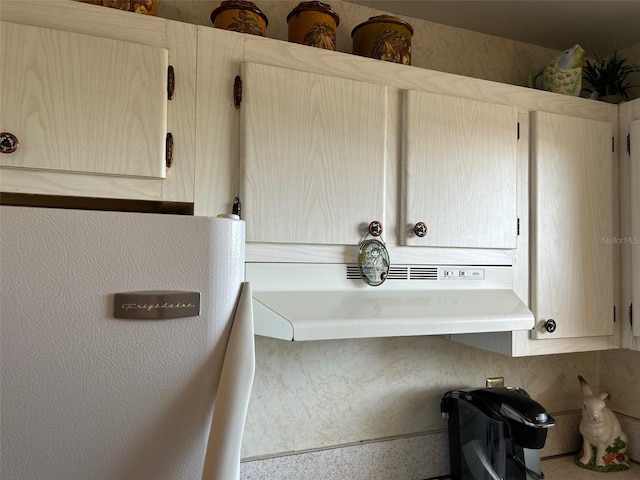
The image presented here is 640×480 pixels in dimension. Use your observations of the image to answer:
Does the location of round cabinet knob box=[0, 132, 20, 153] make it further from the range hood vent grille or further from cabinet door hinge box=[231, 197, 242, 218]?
the range hood vent grille

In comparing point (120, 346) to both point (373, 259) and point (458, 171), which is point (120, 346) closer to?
point (373, 259)

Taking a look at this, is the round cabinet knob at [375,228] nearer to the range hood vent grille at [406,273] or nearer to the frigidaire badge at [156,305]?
the range hood vent grille at [406,273]

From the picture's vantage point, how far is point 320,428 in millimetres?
1560

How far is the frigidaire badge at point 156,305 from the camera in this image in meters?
0.68

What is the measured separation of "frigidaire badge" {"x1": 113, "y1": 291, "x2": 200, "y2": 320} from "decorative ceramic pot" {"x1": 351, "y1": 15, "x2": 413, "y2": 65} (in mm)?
948

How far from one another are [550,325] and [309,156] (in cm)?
87

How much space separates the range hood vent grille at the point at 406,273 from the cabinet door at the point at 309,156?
0.08 meters

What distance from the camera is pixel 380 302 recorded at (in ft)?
3.96

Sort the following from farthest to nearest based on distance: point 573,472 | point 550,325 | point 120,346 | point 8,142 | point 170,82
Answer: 1. point 573,472
2. point 550,325
3. point 170,82
4. point 8,142
5. point 120,346

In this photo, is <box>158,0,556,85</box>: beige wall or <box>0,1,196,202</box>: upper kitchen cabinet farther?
<box>158,0,556,85</box>: beige wall

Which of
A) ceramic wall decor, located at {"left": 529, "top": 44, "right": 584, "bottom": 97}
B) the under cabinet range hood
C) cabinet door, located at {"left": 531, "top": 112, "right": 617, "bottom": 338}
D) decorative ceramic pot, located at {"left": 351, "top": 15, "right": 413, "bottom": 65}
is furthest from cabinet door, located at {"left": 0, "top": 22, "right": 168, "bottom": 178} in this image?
ceramic wall decor, located at {"left": 529, "top": 44, "right": 584, "bottom": 97}

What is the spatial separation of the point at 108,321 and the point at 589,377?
1.92m

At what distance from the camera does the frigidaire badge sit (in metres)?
0.68

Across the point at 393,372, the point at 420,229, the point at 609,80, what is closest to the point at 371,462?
the point at 393,372
